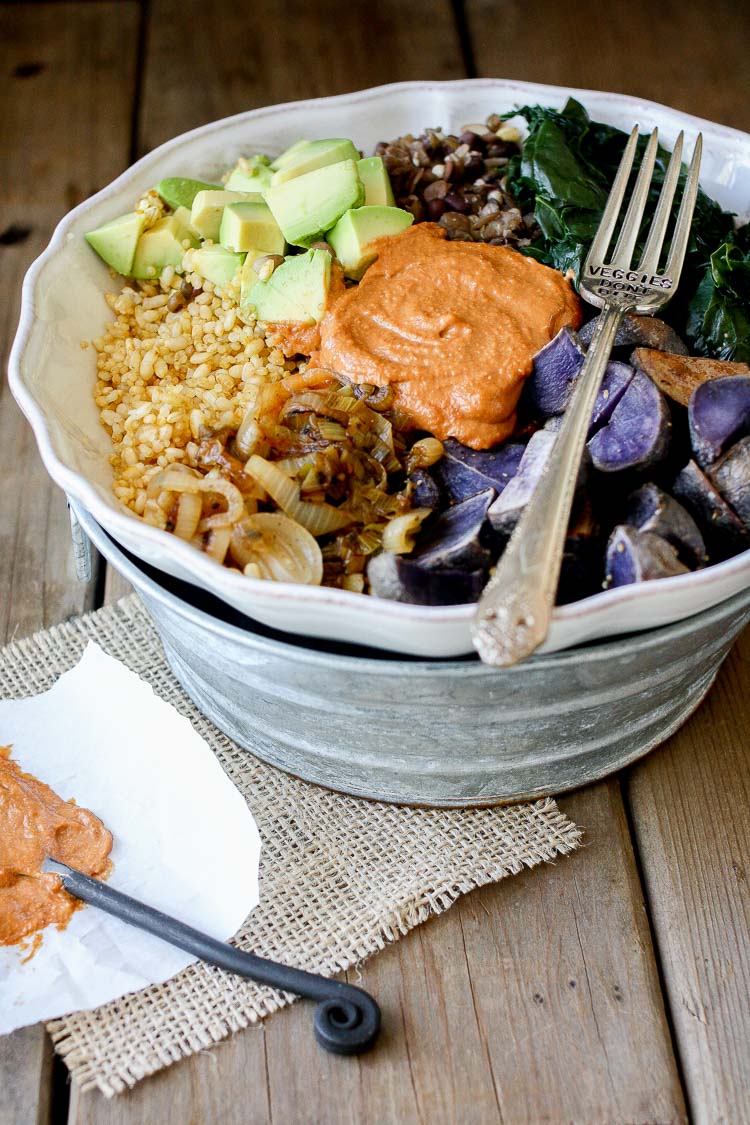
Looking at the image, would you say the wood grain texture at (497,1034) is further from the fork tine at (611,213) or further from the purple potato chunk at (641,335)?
the fork tine at (611,213)

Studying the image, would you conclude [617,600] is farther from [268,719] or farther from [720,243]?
[720,243]

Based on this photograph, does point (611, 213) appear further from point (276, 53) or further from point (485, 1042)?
point (276, 53)

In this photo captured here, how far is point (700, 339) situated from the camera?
2287mm

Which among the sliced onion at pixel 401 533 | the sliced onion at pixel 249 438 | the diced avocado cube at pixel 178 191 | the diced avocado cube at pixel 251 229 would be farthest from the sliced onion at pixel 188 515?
the diced avocado cube at pixel 178 191

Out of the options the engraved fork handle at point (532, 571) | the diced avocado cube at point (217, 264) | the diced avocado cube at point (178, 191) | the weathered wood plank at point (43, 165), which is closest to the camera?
the engraved fork handle at point (532, 571)

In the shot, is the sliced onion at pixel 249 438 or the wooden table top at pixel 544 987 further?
the sliced onion at pixel 249 438

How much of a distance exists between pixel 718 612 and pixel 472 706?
1.33ft

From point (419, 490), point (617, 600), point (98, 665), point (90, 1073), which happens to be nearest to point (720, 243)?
point (419, 490)

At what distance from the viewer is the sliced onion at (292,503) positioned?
1923mm

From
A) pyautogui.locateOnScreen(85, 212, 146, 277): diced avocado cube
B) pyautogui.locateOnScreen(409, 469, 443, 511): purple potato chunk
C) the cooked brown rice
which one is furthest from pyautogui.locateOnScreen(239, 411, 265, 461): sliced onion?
pyautogui.locateOnScreen(85, 212, 146, 277): diced avocado cube

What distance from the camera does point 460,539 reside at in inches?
72.2

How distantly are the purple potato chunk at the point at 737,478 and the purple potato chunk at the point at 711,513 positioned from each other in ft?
0.04

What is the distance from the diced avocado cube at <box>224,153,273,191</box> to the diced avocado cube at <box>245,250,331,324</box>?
1.07ft

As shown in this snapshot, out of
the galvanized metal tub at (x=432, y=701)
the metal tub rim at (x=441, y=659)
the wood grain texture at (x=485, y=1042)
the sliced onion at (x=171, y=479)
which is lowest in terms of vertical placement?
the wood grain texture at (x=485, y=1042)
